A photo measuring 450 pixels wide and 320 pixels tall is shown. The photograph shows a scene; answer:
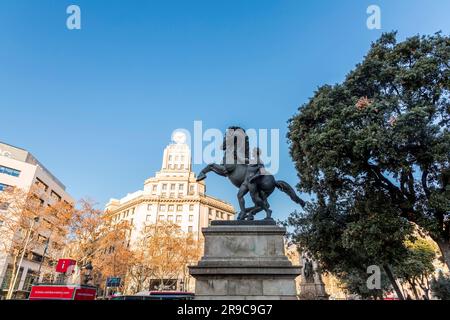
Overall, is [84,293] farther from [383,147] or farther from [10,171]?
[10,171]

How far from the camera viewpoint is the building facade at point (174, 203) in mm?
73938

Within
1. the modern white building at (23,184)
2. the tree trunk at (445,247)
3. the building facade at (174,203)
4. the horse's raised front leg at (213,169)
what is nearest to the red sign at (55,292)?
the horse's raised front leg at (213,169)

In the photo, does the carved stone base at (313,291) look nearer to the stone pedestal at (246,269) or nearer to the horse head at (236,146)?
the stone pedestal at (246,269)

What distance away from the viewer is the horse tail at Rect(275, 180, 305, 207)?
9.45 m

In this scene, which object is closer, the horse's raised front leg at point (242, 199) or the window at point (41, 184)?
the horse's raised front leg at point (242, 199)

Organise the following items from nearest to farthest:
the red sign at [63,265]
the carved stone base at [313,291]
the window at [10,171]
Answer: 1. the carved stone base at [313,291]
2. the red sign at [63,265]
3. the window at [10,171]

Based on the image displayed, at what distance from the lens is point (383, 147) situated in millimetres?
13375

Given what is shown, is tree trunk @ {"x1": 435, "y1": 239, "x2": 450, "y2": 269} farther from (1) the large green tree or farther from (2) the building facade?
(2) the building facade

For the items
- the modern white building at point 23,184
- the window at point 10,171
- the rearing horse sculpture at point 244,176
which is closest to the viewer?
the rearing horse sculpture at point 244,176

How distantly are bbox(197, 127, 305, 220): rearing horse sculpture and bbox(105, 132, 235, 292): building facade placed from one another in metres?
62.2

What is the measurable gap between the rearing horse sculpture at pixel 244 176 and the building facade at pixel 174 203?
6216cm
